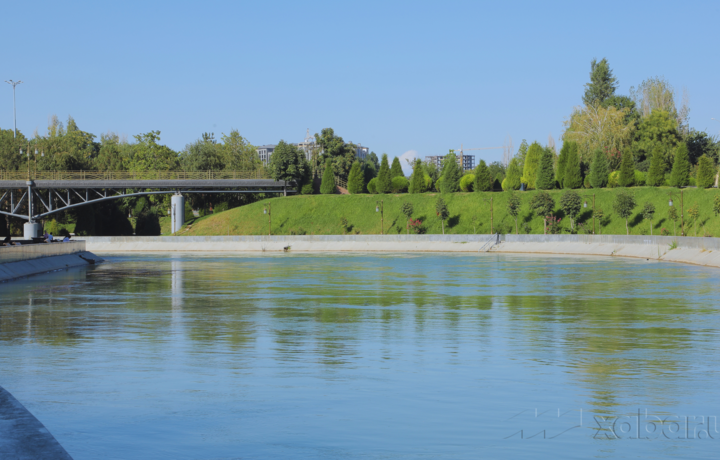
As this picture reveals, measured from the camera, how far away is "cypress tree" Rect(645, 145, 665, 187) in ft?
285

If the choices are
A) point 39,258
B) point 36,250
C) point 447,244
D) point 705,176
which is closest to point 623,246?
point 447,244

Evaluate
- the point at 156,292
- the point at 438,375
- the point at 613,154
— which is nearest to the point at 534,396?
the point at 438,375

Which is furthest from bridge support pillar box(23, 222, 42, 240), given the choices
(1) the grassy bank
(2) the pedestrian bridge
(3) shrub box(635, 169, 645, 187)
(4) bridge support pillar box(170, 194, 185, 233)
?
(3) shrub box(635, 169, 645, 187)

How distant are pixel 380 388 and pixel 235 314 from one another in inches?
436

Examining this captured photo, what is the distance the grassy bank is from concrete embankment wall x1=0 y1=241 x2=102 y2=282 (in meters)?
41.7

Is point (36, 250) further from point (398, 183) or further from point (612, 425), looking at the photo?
point (398, 183)

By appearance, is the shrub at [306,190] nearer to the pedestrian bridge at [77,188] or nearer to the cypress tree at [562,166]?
the pedestrian bridge at [77,188]

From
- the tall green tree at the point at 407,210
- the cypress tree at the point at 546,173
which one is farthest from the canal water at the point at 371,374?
the cypress tree at the point at 546,173

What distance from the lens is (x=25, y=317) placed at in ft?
71.2

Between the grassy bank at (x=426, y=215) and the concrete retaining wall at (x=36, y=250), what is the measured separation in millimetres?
42308

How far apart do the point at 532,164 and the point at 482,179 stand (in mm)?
7804

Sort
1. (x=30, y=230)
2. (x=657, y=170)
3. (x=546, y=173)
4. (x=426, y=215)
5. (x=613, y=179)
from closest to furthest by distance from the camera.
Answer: (x=657, y=170) < (x=613, y=179) < (x=30, y=230) < (x=426, y=215) < (x=546, y=173)

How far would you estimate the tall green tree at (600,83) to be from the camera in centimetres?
13100

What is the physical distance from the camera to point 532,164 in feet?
328
